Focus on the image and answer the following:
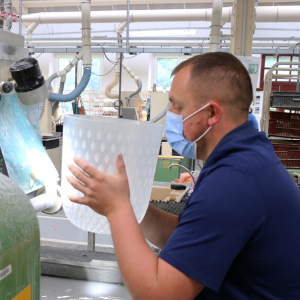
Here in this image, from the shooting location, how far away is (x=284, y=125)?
3.93 m

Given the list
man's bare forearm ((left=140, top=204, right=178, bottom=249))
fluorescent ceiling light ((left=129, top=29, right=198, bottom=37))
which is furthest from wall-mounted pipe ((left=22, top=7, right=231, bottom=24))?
man's bare forearm ((left=140, top=204, right=178, bottom=249))

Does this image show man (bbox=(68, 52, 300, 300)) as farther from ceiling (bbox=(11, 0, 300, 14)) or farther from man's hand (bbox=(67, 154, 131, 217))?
ceiling (bbox=(11, 0, 300, 14))

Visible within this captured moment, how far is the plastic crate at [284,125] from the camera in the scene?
388 centimetres

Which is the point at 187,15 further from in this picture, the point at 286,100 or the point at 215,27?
the point at 286,100

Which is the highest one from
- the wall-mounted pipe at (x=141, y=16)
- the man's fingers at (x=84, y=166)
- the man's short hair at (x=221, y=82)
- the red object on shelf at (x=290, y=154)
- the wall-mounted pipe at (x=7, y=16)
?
the wall-mounted pipe at (x=141, y=16)

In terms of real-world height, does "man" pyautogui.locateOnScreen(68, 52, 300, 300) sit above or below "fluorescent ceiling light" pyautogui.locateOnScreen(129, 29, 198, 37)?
below

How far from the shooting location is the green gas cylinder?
0.54 meters

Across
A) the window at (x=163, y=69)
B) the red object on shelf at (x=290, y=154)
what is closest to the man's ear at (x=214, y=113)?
the red object on shelf at (x=290, y=154)

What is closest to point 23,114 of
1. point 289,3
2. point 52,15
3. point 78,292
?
point 78,292

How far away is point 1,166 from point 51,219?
1.16 m

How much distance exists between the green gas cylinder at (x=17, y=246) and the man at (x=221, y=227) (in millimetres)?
122

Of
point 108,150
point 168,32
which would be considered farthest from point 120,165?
point 168,32

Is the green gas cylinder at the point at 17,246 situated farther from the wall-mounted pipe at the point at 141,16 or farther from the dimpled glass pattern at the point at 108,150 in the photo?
the wall-mounted pipe at the point at 141,16

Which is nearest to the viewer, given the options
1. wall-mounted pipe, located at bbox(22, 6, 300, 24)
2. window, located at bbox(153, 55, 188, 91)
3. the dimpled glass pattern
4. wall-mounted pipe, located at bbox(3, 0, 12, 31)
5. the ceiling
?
the dimpled glass pattern
